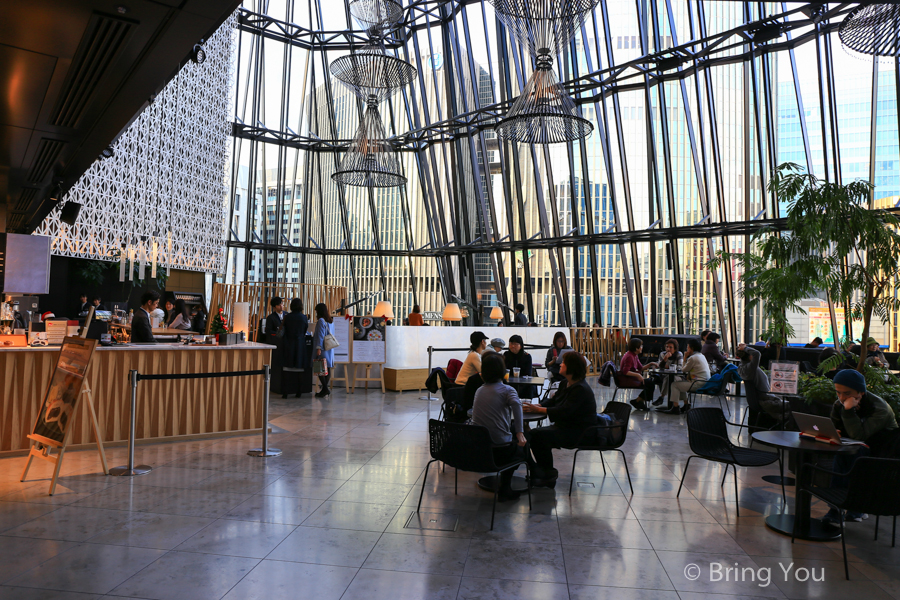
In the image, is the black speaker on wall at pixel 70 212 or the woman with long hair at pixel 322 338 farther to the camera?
the woman with long hair at pixel 322 338

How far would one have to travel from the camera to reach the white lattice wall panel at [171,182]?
13.0m

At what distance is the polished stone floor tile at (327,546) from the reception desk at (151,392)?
314 centimetres

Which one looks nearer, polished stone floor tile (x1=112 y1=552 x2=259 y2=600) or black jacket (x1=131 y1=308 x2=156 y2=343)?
polished stone floor tile (x1=112 y1=552 x2=259 y2=600)

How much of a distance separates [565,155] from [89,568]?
13.4 m

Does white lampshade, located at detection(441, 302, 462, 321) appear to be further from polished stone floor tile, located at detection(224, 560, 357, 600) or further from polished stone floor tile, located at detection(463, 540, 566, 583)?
polished stone floor tile, located at detection(224, 560, 357, 600)

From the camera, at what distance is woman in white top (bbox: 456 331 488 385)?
20.8 feet

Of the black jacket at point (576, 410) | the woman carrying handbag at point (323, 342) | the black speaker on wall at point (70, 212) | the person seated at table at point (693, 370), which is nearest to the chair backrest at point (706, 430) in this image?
the black jacket at point (576, 410)

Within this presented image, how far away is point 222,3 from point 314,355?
7087 mm

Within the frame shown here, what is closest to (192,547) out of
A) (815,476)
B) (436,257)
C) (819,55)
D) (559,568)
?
(559,568)

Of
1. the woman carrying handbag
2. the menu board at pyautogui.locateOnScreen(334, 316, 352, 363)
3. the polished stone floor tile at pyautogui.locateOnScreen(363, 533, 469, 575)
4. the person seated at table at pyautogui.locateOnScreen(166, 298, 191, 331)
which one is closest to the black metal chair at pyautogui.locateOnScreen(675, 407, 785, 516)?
the polished stone floor tile at pyautogui.locateOnScreen(363, 533, 469, 575)

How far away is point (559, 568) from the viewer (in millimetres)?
3281

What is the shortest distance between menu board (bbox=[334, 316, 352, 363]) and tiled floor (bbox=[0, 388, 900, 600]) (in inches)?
191

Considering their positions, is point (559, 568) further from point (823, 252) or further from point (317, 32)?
point (317, 32)

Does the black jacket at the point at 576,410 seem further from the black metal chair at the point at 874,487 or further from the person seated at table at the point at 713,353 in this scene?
the person seated at table at the point at 713,353
